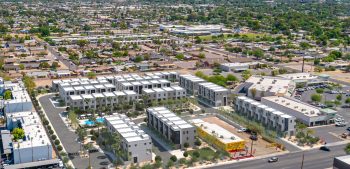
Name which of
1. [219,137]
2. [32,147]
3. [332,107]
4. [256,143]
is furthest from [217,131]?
[332,107]

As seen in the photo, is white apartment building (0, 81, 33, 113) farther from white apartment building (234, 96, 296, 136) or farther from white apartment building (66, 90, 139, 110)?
white apartment building (234, 96, 296, 136)

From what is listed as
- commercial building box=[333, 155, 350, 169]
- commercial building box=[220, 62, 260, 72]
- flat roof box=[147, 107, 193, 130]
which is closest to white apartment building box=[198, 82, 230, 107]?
flat roof box=[147, 107, 193, 130]

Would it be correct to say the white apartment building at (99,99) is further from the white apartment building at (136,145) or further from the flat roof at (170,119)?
the white apartment building at (136,145)

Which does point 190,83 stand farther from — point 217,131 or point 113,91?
point 217,131

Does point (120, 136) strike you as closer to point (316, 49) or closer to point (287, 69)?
point (287, 69)

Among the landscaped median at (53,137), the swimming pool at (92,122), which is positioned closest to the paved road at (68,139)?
the landscaped median at (53,137)

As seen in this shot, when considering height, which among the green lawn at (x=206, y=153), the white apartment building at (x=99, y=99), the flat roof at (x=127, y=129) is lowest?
the green lawn at (x=206, y=153)
